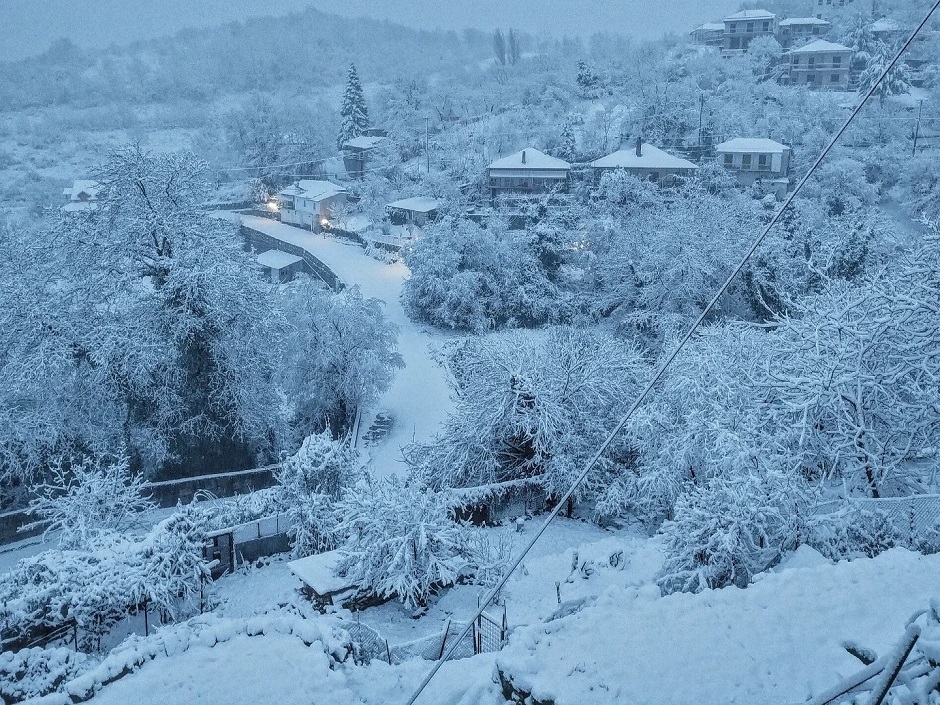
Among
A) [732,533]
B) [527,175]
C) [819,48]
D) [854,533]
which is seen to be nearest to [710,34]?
[819,48]

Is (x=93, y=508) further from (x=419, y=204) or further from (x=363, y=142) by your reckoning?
(x=363, y=142)

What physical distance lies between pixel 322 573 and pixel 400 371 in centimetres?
1334

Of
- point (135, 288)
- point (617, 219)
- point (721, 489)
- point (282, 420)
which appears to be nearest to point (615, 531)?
point (721, 489)

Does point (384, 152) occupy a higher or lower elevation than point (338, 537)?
higher

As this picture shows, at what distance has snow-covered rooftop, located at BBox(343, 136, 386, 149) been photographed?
5097 cm

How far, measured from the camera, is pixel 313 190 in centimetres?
4188

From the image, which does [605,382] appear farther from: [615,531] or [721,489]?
[721,489]

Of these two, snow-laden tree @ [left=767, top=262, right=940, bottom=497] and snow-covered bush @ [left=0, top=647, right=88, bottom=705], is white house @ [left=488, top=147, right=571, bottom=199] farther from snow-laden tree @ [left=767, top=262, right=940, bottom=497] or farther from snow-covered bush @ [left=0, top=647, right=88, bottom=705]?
snow-covered bush @ [left=0, top=647, right=88, bottom=705]

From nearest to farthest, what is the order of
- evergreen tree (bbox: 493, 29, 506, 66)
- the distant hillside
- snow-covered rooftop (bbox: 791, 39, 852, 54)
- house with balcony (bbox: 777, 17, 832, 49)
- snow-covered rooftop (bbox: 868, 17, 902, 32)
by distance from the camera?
snow-covered rooftop (bbox: 791, 39, 852, 54), snow-covered rooftop (bbox: 868, 17, 902, 32), house with balcony (bbox: 777, 17, 832, 49), the distant hillside, evergreen tree (bbox: 493, 29, 506, 66)

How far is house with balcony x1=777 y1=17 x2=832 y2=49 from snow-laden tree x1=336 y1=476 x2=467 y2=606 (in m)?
64.5

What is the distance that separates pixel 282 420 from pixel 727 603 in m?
12.6

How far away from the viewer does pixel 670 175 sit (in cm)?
3666

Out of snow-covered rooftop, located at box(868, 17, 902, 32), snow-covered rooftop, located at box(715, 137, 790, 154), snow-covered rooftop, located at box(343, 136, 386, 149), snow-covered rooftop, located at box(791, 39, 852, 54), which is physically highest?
snow-covered rooftop, located at box(868, 17, 902, 32)

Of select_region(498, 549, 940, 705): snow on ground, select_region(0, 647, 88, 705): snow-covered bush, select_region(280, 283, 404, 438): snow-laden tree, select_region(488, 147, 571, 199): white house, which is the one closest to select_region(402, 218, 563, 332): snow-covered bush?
select_region(280, 283, 404, 438): snow-laden tree
